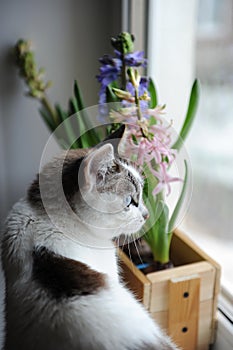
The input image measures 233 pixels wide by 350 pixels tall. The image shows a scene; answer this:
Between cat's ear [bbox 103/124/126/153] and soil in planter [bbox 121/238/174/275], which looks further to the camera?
soil in planter [bbox 121/238/174/275]

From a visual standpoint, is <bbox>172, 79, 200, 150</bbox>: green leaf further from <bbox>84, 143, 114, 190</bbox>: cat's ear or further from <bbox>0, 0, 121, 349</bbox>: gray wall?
<bbox>0, 0, 121, 349</bbox>: gray wall

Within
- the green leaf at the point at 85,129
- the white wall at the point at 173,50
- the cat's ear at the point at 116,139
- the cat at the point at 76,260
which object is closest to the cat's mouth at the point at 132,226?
the cat at the point at 76,260

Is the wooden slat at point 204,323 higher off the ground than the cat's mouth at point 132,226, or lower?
lower

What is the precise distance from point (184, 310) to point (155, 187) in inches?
10.4

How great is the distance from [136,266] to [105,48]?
58cm

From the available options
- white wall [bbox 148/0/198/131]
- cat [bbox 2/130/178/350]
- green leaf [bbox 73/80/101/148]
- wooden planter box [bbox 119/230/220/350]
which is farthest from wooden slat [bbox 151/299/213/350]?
white wall [bbox 148/0/198/131]

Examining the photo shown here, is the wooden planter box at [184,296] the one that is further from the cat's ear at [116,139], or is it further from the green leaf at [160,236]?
the cat's ear at [116,139]

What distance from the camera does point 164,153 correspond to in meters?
0.74

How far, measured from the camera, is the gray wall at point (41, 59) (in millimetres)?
1125

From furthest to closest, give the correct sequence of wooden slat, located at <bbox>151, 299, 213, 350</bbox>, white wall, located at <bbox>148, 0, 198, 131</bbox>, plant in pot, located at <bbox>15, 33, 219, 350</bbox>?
white wall, located at <bbox>148, 0, 198, 131</bbox>
wooden slat, located at <bbox>151, 299, 213, 350</bbox>
plant in pot, located at <bbox>15, 33, 219, 350</bbox>

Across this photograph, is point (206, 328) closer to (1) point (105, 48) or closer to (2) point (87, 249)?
(2) point (87, 249)

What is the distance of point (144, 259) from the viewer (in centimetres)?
96

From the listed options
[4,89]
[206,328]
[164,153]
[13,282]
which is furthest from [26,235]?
[4,89]

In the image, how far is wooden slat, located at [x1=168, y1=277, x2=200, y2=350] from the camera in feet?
2.75
